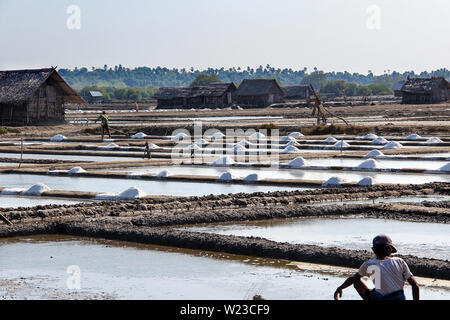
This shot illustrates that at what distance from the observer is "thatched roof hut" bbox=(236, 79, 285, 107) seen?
2665 inches

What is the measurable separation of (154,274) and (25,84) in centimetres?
3008

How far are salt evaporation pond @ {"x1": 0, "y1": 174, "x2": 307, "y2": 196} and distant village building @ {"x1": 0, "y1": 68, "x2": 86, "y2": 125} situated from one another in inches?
758

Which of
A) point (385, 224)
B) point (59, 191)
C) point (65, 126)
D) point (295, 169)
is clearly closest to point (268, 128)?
point (65, 126)

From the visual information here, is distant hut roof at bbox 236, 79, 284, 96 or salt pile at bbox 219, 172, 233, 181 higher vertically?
distant hut roof at bbox 236, 79, 284, 96

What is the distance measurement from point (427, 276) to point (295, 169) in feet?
36.5

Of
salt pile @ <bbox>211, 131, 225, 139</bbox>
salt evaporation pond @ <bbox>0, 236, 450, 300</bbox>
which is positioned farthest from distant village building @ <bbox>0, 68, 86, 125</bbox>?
salt evaporation pond @ <bbox>0, 236, 450, 300</bbox>

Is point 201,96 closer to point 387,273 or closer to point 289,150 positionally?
point 289,150

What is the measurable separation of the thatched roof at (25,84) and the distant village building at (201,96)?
28324 millimetres

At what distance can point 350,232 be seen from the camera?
10234 millimetres

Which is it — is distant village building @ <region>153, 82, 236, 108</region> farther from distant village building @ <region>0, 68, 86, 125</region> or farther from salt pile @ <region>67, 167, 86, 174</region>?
salt pile @ <region>67, 167, 86, 174</region>

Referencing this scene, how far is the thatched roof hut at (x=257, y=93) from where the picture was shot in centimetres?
6769

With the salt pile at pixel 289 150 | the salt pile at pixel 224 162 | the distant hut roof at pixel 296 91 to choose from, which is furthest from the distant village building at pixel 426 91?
the salt pile at pixel 224 162

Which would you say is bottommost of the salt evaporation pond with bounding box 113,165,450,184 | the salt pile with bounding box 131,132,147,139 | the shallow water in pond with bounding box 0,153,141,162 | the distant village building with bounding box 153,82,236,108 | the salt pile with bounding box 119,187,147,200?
the shallow water in pond with bounding box 0,153,141,162

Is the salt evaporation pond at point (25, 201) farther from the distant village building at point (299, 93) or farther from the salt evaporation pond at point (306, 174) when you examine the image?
the distant village building at point (299, 93)
